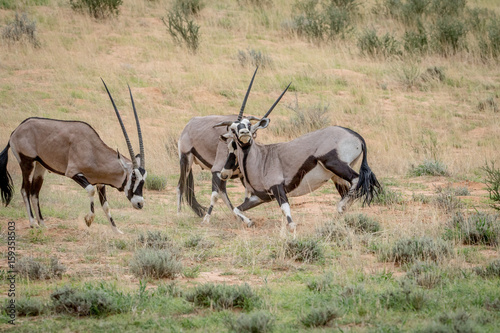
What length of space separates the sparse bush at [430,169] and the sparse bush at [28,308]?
9049mm

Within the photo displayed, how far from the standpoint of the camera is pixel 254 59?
1980 centimetres

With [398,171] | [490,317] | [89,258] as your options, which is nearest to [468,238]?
[490,317]

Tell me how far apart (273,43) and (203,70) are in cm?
428

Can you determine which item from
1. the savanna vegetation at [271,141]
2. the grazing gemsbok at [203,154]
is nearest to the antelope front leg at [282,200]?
the savanna vegetation at [271,141]

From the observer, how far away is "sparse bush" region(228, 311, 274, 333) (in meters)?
4.86

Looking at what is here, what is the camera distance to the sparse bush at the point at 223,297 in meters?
5.48

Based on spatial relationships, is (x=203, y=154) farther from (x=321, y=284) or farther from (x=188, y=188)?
(x=321, y=284)

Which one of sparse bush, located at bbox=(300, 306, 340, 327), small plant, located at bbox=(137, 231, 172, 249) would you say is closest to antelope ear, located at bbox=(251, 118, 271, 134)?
small plant, located at bbox=(137, 231, 172, 249)

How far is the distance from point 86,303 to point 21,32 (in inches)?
661

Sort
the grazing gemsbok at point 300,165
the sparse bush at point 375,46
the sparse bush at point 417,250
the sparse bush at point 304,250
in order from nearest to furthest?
the sparse bush at point 417,250
the sparse bush at point 304,250
the grazing gemsbok at point 300,165
the sparse bush at point 375,46

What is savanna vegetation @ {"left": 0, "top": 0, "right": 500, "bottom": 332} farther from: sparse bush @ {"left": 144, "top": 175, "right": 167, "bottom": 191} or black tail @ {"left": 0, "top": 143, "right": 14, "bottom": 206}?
→ black tail @ {"left": 0, "top": 143, "right": 14, "bottom": 206}

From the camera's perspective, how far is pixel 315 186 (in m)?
9.13

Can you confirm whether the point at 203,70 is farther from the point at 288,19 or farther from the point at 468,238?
the point at 468,238

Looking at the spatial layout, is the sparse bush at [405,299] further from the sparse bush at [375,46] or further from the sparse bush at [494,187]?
the sparse bush at [375,46]
